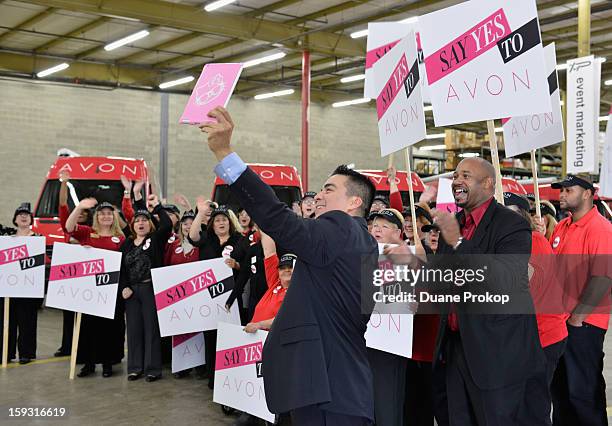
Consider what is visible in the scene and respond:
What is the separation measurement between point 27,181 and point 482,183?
63.8 ft

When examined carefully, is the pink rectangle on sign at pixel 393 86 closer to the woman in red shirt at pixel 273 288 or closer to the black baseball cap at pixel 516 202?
the black baseball cap at pixel 516 202

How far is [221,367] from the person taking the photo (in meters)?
5.57

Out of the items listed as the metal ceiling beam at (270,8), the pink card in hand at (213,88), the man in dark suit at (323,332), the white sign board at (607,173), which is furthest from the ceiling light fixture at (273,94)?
the man in dark suit at (323,332)

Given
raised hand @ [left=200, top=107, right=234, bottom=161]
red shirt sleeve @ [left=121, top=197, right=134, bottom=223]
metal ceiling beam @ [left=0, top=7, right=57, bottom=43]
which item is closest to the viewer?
raised hand @ [left=200, top=107, right=234, bottom=161]

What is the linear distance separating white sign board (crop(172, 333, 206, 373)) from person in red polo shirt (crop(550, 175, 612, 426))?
11.9 feet

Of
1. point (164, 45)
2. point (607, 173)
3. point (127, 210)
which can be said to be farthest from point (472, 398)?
point (164, 45)

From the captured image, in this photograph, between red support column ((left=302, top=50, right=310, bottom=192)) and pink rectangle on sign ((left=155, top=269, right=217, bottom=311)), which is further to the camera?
red support column ((left=302, top=50, right=310, bottom=192))

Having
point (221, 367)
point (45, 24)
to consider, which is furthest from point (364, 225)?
point (45, 24)

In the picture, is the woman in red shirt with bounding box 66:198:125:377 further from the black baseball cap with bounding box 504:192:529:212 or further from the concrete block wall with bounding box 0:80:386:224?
the concrete block wall with bounding box 0:80:386:224

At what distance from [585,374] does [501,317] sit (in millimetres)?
1629

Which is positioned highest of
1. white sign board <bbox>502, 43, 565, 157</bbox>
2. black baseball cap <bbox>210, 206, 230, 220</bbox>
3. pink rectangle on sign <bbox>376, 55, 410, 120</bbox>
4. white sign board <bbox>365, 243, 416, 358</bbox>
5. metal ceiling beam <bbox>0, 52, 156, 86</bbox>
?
metal ceiling beam <bbox>0, 52, 156, 86</bbox>

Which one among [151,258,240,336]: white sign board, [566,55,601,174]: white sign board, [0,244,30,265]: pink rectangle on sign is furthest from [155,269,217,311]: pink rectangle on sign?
[566,55,601,174]: white sign board

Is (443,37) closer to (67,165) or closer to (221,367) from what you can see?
(221,367)

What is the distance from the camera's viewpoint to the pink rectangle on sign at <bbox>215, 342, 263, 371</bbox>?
5287 mm
